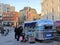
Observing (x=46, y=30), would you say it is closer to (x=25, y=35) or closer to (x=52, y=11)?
(x=25, y=35)

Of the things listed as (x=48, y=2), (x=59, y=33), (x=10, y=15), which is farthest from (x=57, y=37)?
(x=10, y=15)

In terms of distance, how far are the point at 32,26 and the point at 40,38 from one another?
3.94 m

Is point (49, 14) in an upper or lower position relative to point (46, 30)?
upper

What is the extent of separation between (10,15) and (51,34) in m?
103

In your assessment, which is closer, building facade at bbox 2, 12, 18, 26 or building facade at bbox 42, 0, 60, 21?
building facade at bbox 42, 0, 60, 21

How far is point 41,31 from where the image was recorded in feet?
86.3

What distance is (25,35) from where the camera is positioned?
26297 mm

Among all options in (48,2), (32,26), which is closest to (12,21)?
(48,2)

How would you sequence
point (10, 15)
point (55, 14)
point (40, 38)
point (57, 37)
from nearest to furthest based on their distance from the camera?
point (40, 38), point (57, 37), point (55, 14), point (10, 15)

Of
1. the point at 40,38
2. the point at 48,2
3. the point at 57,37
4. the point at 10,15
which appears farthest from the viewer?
the point at 10,15

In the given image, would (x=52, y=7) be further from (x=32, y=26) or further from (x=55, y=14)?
(x=32, y=26)

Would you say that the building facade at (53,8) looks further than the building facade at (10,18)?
No

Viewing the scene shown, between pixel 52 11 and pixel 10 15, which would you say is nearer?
pixel 52 11

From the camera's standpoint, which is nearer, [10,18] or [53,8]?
[53,8]
